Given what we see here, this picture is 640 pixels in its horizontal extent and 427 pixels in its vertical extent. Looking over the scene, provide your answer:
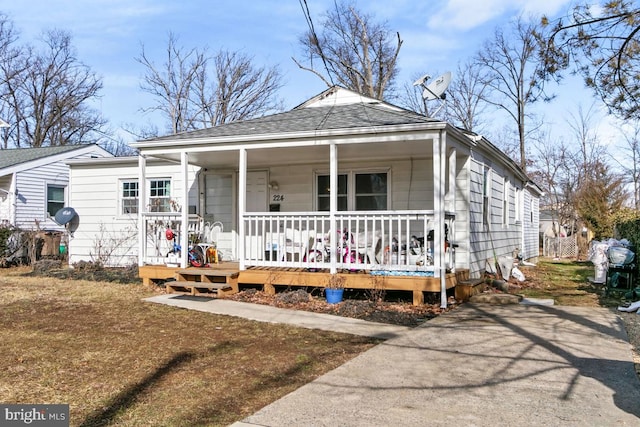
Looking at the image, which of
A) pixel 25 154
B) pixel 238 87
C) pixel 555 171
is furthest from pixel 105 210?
pixel 555 171

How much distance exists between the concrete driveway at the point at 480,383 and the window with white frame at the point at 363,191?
4.46 meters

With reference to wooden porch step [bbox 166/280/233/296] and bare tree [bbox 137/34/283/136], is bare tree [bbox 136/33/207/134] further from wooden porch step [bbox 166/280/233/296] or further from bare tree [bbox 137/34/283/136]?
wooden porch step [bbox 166/280/233/296]

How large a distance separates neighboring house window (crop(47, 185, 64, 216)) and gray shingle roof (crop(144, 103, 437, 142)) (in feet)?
30.9

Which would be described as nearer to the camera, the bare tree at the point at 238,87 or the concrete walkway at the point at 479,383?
the concrete walkway at the point at 479,383

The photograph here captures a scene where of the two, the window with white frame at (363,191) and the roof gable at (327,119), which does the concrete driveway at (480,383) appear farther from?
the window with white frame at (363,191)

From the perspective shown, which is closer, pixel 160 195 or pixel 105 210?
pixel 160 195

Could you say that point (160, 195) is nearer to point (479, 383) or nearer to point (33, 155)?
point (33, 155)

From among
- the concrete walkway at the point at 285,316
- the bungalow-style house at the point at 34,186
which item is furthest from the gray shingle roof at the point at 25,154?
the concrete walkway at the point at 285,316

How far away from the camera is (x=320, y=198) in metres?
11.3

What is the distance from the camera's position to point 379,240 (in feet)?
30.1

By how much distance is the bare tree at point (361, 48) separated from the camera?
2991cm

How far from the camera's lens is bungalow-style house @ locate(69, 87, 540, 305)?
841 cm

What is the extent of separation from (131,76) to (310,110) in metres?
23.6

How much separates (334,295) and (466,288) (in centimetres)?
239
